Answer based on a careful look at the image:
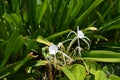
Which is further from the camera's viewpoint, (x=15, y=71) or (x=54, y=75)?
(x=54, y=75)

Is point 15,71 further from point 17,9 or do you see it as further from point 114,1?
point 114,1

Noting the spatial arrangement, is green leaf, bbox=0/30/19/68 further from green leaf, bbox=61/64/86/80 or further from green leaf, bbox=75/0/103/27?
green leaf, bbox=75/0/103/27

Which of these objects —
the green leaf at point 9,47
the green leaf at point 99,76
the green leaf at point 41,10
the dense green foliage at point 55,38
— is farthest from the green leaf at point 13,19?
the green leaf at point 99,76

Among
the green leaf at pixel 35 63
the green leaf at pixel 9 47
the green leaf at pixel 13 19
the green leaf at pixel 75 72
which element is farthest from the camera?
the green leaf at pixel 13 19

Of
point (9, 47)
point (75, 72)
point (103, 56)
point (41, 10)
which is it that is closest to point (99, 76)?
point (75, 72)

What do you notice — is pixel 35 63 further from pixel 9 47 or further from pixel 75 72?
pixel 75 72

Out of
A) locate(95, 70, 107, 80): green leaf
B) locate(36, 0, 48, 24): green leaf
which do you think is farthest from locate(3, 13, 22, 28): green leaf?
locate(95, 70, 107, 80): green leaf

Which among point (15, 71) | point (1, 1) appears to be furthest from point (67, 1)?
point (15, 71)

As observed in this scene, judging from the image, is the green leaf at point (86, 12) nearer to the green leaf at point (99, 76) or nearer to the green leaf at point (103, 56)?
the green leaf at point (103, 56)
